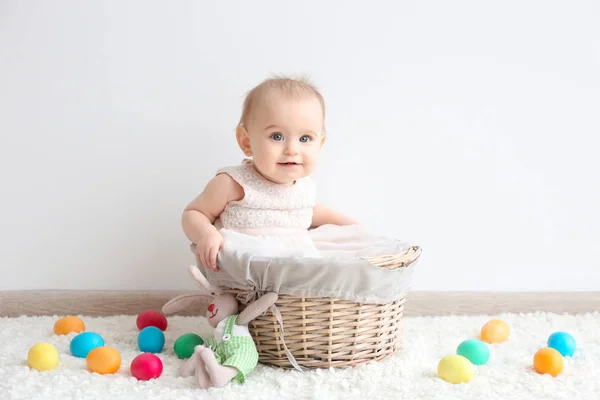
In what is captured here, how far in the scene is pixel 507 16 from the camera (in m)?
1.97

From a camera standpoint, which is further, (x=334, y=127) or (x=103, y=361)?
(x=334, y=127)

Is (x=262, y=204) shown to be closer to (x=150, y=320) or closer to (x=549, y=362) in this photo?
(x=150, y=320)

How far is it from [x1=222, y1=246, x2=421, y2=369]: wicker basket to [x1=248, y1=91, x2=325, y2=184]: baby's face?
1.00 ft

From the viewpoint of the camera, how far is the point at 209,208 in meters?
1.58

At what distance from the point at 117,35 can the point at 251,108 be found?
0.50 metres

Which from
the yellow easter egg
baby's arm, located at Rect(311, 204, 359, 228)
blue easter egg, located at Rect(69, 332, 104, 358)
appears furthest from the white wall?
the yellow easter egg

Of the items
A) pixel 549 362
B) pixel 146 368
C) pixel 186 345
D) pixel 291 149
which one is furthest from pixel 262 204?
pixel 549 362

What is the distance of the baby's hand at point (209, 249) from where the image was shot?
1.40m

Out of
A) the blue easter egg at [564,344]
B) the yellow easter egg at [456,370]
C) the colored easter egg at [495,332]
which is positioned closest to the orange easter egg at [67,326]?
the yellow easter egg at [456,370]

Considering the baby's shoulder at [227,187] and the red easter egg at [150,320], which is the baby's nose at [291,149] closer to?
the baby's shoulder at [227,187]

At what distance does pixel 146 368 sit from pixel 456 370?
0.60 m

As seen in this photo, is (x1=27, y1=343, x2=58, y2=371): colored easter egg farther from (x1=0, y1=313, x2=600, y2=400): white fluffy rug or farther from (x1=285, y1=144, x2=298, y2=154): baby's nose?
(x1=285, y1=144, x2=298, y2=154): baby's nose

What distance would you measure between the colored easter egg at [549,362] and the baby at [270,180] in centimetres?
52

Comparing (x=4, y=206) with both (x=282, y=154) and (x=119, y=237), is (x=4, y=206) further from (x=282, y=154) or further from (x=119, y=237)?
(x=282, y=154)
